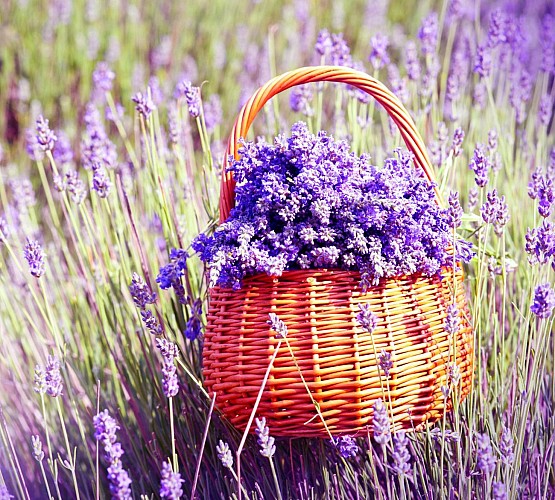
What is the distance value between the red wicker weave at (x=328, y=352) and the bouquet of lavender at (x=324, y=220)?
1.6 inches

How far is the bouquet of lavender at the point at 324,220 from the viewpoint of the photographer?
4.60 feet

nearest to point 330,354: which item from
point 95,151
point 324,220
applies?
point 324,220

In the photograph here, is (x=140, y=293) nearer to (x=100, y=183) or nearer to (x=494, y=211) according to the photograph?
(x=100, y=183)

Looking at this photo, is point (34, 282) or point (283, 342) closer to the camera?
point (283, 342)

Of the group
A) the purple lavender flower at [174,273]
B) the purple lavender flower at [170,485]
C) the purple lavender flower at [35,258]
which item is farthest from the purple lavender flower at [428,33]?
the purple lavender flower at [170,485]

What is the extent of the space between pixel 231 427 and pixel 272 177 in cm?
58

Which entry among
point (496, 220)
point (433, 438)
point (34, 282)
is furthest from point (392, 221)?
point (34, 282)

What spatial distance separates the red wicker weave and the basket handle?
24 cm

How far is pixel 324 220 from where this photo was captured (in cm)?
141

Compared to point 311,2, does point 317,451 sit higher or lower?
lower

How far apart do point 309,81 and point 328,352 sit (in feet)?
1.89

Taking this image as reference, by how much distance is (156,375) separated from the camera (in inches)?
70.8

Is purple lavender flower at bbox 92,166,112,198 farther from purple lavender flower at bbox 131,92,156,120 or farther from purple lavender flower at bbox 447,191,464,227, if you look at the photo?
purple lavender flower at bbox 447,191,464,227

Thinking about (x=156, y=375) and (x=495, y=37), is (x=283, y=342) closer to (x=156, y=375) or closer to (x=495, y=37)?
(x=156, y=375)
